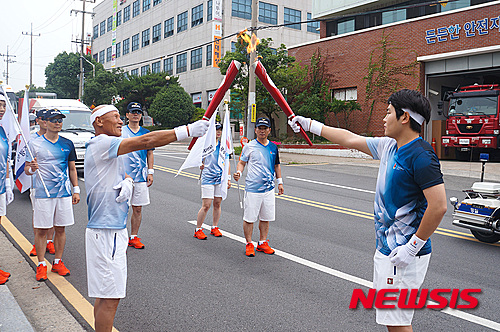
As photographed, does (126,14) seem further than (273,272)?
Yes

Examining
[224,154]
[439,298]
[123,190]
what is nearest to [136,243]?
[224,154]

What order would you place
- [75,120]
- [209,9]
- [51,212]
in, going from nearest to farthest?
[51,212] → [75,120] → [209,9]

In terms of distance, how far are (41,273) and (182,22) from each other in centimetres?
4994

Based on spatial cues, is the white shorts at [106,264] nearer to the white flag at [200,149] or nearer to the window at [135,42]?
the white flag at [200,149]

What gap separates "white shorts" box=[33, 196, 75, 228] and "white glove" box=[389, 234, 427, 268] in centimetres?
437

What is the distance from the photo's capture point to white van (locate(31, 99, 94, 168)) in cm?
1394

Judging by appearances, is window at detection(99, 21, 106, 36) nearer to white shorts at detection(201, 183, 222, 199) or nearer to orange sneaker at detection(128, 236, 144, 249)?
white shorts at detection(201, 183, 222, 199)

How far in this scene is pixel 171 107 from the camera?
140 feet

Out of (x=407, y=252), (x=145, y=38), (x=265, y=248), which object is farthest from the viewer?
(x=145, y=38)

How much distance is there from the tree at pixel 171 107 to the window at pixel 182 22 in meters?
10.7

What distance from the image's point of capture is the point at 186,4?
166ft

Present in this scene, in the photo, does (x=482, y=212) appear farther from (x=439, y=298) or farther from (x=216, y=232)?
(x=216, y=232)

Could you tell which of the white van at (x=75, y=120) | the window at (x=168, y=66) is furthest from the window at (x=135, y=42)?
the white van at (x=75, y=120)

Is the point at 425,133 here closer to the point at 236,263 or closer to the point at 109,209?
the point at 236,263
